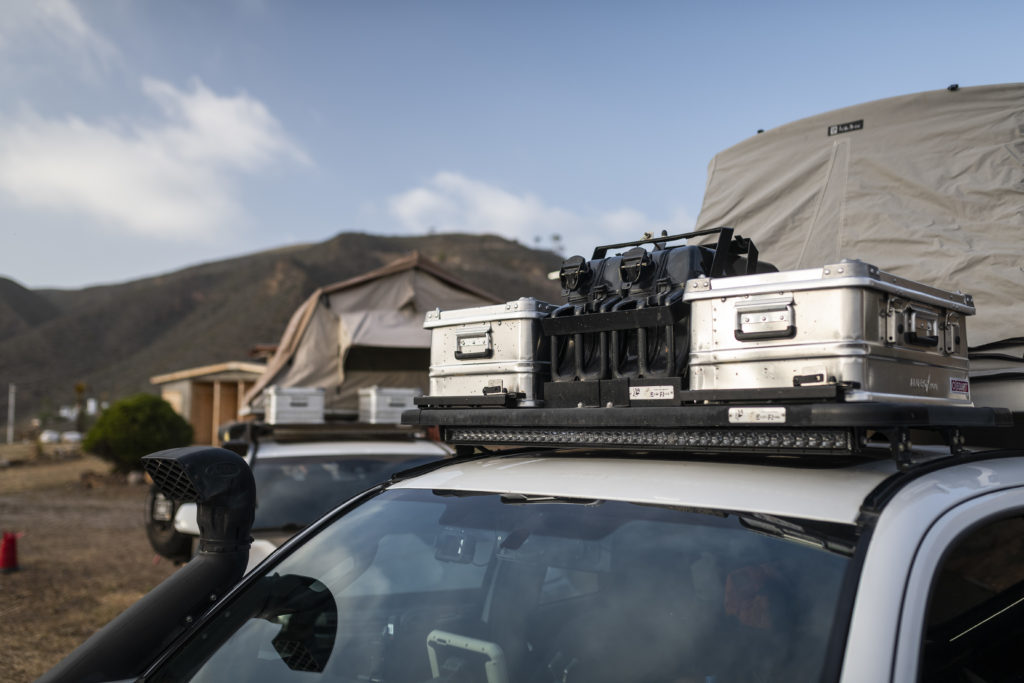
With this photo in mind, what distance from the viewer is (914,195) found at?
4.00 m

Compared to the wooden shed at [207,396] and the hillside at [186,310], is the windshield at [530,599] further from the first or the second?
the hillside at [186,310]

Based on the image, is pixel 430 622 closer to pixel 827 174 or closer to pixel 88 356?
pixel 827 174

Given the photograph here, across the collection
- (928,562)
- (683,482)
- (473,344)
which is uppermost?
(473,344)

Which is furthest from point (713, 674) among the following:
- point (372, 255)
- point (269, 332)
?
point (372, 255)

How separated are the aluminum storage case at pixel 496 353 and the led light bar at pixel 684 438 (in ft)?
0.72

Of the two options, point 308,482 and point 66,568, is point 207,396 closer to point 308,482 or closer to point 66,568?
point 66,568

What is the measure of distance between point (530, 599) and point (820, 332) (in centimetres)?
101

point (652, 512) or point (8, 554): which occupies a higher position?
point (652, 512)

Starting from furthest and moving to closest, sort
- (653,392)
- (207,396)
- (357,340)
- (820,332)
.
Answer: (207,396) < (357,340) < (653,392) < (820,332)

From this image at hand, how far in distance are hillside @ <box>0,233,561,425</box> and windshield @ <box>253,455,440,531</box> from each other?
142ft

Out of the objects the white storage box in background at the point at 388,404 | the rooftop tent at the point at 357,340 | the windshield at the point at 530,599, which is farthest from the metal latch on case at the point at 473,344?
the rooftop tent at the point at 357,340

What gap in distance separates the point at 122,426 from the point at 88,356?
5372 cm

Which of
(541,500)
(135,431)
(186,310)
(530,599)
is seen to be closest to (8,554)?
(530,599)

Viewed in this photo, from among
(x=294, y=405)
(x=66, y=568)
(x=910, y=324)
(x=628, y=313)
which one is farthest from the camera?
(x=66, y=568)
